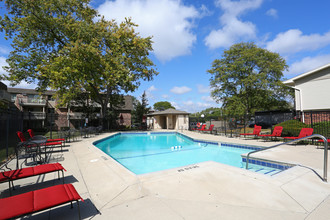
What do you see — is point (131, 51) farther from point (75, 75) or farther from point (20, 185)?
point (20, 185)

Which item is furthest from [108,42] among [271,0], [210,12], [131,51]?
[271,0]

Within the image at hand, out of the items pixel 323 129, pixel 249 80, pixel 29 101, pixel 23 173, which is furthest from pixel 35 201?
pixel 29 101

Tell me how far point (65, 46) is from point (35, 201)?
17.8m

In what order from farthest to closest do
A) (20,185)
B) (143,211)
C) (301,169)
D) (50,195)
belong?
(301,169) → (20,185) → (143,211) → (50,195)

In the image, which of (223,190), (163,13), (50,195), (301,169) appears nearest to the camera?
(50,195)

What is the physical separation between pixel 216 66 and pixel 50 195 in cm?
3024

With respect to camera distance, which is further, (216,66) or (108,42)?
(216,66)

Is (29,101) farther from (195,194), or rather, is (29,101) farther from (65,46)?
(195,194)

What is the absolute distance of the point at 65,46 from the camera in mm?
15977

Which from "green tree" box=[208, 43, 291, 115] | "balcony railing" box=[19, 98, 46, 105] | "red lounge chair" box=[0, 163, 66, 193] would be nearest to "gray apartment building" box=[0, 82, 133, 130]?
"balcony railing" box=[19, 98, 46, 105]

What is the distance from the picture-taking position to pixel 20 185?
3.54 meters

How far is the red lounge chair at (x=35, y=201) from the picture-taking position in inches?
68.3

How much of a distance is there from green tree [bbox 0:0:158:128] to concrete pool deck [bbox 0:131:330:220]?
44.7 feet

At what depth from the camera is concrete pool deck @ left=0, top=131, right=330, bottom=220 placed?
2328 mm
